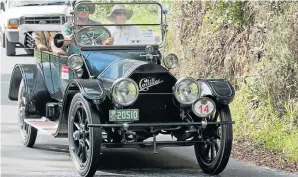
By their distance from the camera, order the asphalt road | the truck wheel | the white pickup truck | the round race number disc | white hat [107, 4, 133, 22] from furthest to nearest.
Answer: the truck wheel → the white pickup truck → white hat [107, 4, 133, 22] → the asphalt road → the round race number disc

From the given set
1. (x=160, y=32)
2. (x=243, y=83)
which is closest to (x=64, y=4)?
(x=243, y=83)

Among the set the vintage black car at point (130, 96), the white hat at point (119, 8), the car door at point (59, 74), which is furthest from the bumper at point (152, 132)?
the white hat at point (119, 8)

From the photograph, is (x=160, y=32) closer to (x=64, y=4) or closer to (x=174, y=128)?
(x=174, y=128)

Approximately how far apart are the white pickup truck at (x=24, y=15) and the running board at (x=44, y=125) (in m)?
11.1

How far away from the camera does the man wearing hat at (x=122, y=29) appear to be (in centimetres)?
1006

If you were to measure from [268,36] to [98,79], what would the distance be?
354cm

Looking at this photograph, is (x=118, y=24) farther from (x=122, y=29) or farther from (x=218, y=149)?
(x=218, y=149)

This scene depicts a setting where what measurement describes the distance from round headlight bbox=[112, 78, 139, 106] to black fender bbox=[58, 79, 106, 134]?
129mm

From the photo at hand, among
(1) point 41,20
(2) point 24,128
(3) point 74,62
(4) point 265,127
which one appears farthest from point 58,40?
(1) point 41,20

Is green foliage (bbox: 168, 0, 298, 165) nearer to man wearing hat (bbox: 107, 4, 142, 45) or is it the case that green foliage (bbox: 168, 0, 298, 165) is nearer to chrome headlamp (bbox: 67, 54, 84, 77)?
man wearing hat (bbox: 107, 4, 142, 45)

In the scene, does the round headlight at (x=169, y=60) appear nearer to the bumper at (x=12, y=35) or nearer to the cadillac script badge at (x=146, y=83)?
the cadillac script badge at (x=146, y=83)

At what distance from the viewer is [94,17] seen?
10.1 metres

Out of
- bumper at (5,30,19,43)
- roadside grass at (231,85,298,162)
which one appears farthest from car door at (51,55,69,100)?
bumper at (5,30,19,43)

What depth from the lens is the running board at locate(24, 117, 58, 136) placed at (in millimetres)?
9777
